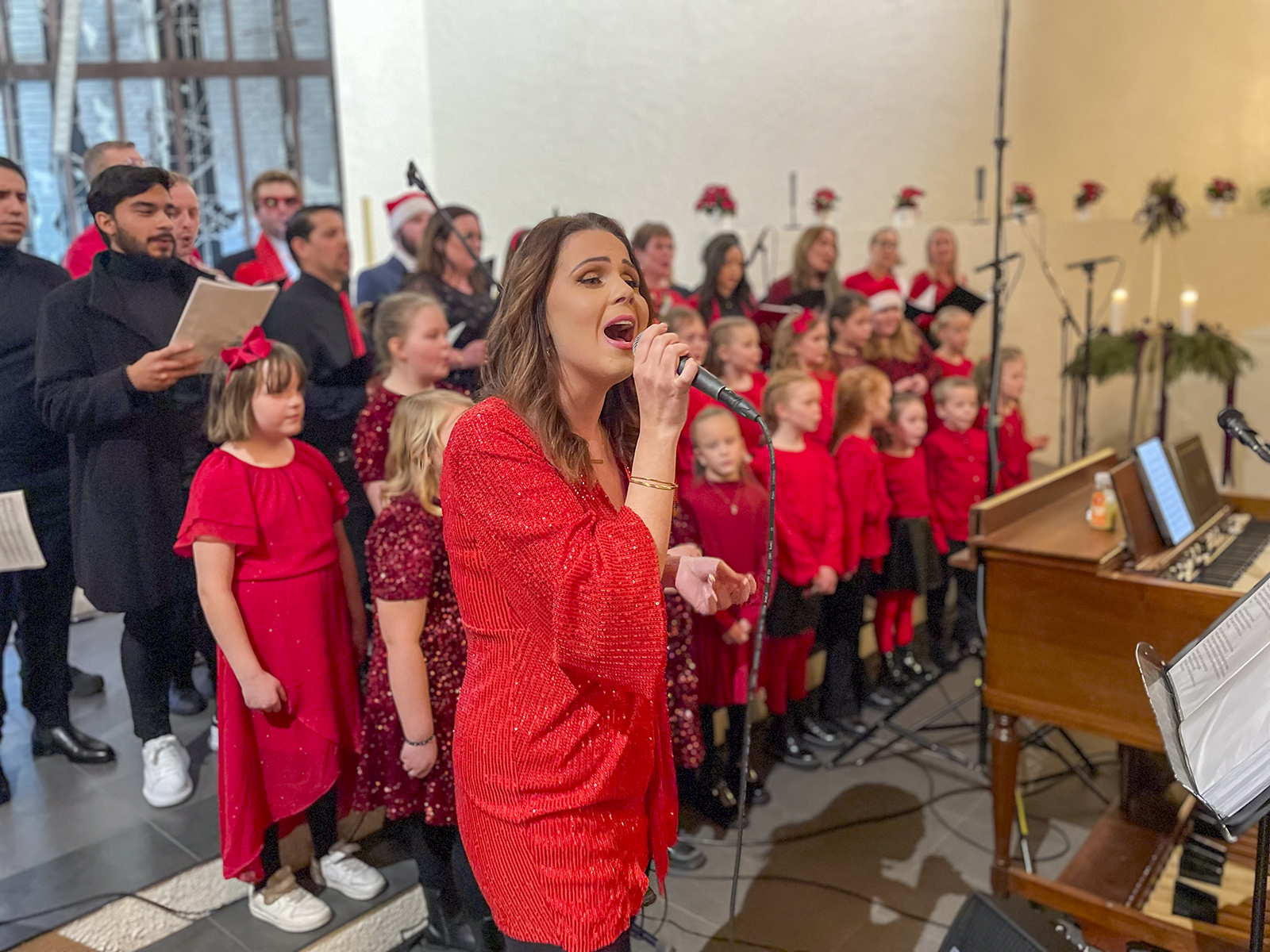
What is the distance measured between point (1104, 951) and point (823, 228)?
3.31 meters

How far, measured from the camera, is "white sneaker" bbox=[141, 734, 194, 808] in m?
2.27

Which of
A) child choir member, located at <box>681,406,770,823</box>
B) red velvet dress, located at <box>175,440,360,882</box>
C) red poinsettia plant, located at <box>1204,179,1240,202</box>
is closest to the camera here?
red velvet dress, located at <box>175,440,360,882</box>

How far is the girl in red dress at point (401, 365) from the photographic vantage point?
7.78ft

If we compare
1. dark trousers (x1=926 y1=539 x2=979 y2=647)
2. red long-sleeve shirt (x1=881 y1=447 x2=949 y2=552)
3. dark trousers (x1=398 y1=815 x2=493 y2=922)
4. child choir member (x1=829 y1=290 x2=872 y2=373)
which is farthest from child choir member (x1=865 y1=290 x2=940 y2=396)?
dark trousers (x1=398 y1=815 x2=493 y2=922)

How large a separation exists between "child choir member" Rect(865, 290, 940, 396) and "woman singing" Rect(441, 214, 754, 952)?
10.0 feet

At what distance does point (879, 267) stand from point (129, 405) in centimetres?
417

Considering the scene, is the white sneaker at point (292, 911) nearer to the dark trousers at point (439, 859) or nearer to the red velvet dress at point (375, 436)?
the dark trousers at point (439, 859)

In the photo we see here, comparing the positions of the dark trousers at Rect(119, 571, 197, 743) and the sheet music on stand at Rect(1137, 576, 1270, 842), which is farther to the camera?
the dark trousers at Rect(119, 571, 197, 743)

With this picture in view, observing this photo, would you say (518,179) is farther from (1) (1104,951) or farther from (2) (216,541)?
(1) (1104,951)

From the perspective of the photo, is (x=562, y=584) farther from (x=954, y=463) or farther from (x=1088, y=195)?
(x=1088, y=195)

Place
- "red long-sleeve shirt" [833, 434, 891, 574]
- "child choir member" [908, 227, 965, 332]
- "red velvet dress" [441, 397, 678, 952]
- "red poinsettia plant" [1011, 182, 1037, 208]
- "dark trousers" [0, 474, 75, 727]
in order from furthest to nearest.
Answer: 1. "red poinsettia plant" [1011, 182, 1037, 208]
2. "child choir member" [908, 227, 965, 332]
3. "red long-sleeve shirt" [833, 434, 891, 574]
4. "dark trousers" [0, 474, 75, 727]
5. "red velvet dress" [441, 397, 678, 952]

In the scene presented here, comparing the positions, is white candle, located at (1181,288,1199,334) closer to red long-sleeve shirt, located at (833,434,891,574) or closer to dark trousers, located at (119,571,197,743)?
red long-sleeve shirt, located at (833,434,891,574)

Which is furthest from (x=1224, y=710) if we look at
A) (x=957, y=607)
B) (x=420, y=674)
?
(x=957, y=607)

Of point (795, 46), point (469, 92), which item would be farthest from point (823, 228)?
point (469, 92)
